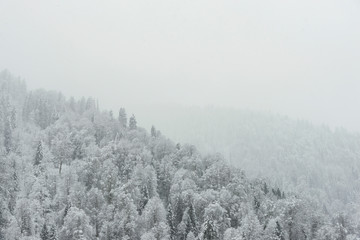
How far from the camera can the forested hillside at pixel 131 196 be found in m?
81.6

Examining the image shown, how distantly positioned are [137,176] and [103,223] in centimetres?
2264

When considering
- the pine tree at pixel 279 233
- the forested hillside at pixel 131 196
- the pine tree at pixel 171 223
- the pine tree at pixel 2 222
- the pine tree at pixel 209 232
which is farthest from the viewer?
the pine tree at pixel 279 233

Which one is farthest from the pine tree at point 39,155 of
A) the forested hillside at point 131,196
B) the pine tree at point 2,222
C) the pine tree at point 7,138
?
the pine tree at point 2,222

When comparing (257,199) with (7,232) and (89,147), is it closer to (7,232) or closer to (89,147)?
(89,147)

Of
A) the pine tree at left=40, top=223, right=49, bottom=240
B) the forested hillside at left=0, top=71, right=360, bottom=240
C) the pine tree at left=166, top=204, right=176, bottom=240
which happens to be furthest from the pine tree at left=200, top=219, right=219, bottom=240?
the pine tree at left=40, top=223, right=49, bottom=240

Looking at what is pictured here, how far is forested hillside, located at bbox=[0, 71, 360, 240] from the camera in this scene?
81562 millimetres

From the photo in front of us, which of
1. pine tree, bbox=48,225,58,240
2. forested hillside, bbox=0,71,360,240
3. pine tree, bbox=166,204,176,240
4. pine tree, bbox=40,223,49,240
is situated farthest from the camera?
pine tree, bbox=166,204,176,240

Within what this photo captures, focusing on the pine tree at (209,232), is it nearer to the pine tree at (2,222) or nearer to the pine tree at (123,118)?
the pine tree at (2,222)

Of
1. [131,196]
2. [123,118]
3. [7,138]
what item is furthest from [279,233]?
[123,118]

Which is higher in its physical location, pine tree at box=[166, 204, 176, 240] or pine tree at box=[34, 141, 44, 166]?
pine tree at box=[34, 141, 44, 166]

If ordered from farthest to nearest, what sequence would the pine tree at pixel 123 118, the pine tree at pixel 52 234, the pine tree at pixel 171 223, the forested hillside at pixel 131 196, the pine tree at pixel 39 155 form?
the pine tree at pixel 123 118
the pine tree at pixel 39 155
the pine tree at pixel 171 223
the forested hillside at pixel 131 196
the pine tree at pixel 52 234

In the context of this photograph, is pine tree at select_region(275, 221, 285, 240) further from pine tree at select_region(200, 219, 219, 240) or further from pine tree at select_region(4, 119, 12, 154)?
pine tree at select_region(4, 119, 12, 154)

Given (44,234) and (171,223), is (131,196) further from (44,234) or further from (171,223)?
(44,234)

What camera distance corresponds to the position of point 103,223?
84.4 metres
